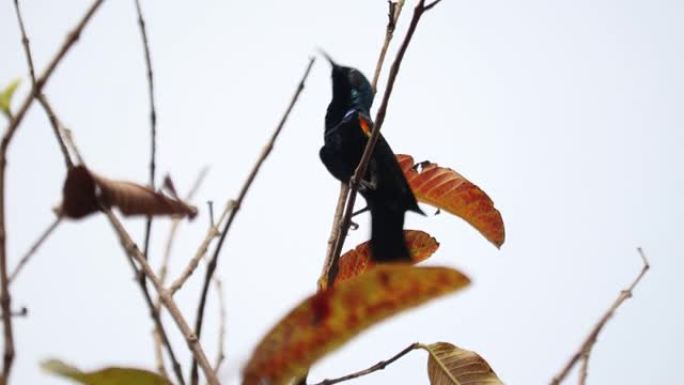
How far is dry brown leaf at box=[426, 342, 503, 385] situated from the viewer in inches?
67.4

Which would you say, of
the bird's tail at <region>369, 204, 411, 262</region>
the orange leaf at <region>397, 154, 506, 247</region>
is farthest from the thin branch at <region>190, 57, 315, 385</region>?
the bird's tail at <region>369, 204, 411, 262</region>

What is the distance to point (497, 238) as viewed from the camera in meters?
2.21

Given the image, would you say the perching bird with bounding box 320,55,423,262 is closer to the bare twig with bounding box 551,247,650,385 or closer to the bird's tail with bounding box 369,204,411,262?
the bird's tail with bounding box 369,204,411,262

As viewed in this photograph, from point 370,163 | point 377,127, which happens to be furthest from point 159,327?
point 370,163

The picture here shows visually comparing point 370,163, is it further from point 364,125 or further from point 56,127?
point 56,127

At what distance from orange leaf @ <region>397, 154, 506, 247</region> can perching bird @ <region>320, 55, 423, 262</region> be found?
19 cm

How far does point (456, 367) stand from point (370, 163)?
1.46 metres

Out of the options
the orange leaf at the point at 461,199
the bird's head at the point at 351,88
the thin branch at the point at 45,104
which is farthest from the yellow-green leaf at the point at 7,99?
the bird's head at the point at 351,88

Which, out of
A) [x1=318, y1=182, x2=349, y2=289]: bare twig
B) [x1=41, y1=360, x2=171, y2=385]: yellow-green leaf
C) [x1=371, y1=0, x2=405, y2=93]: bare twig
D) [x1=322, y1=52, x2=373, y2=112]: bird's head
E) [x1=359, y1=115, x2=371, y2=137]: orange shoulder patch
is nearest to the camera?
[x1=41, y1=360, x2=171, y2=385]: yellow-green leaf

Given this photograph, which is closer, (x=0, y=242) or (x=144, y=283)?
(x=0, y=242)

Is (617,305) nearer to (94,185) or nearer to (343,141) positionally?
(94,185)

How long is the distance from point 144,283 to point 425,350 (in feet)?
3.22

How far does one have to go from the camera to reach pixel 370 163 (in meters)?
3.11

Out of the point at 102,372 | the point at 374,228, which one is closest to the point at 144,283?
the point at 102,372
